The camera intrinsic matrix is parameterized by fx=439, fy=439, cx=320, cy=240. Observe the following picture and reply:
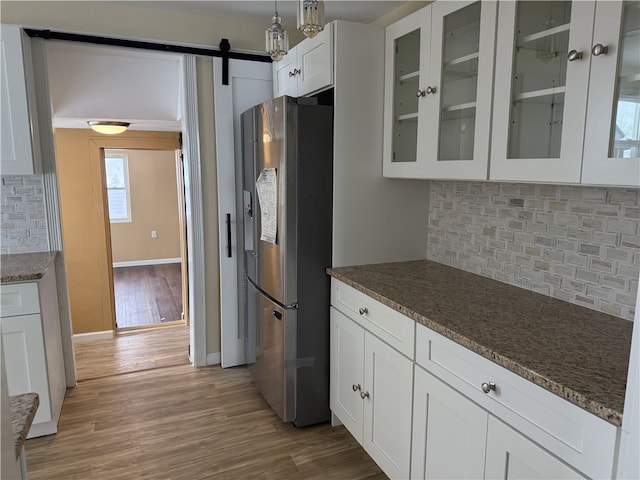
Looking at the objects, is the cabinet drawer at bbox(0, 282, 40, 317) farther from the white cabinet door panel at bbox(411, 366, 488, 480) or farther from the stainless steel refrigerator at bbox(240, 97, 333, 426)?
the white cabinet door panel at bbox(411, 366, 488, 480)

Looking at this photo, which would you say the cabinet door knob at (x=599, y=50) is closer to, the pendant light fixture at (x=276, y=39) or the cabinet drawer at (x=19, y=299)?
the pendant light fixture at (x=276, y=39)

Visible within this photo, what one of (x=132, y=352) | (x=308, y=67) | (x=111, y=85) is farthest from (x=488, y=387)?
(x=111, y=85)

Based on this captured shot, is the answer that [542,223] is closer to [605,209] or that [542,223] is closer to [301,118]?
[605,209]

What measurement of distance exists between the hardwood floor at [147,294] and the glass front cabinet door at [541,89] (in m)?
4.64

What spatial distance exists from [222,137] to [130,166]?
5.15 m

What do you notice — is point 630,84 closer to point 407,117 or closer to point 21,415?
point 407,117

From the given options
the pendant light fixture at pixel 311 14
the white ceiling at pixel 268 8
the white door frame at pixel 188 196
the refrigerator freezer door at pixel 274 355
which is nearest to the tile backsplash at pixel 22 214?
the white door frame at pixel 188 196

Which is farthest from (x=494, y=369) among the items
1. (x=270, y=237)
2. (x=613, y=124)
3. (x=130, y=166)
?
(x=130, y=166)

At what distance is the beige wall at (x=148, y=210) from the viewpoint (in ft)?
24.4

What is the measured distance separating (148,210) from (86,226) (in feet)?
11.5

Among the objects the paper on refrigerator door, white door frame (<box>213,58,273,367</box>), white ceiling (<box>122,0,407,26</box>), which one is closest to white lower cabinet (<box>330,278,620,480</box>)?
the paper on refrigerator door

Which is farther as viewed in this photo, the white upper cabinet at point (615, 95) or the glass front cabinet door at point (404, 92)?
the glass front cabinet door at point (404, 92)

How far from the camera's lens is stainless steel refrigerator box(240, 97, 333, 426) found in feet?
7.17

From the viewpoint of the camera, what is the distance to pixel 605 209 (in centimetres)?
156
